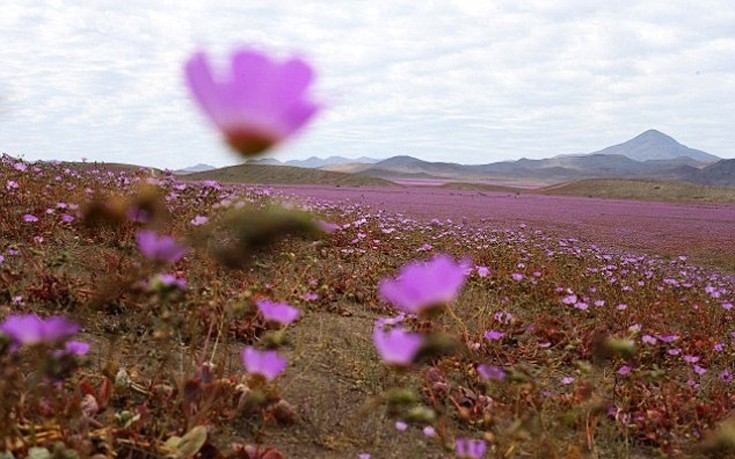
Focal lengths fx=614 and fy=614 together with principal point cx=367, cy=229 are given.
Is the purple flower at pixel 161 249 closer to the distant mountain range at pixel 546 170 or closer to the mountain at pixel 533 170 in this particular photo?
the distant mountain range at pixel 546 170

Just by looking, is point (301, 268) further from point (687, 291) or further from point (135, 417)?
point (687, 291)

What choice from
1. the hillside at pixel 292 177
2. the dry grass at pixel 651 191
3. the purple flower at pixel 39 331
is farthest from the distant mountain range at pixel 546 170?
the purple flower at pixel 39 331

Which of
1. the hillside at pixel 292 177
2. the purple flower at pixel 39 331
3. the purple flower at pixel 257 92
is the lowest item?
the purple flower at pixel 39 331

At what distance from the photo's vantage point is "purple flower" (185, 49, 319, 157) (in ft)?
2.21

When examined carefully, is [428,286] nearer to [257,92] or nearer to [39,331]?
[257,92]

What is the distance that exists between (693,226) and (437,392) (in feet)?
44.9

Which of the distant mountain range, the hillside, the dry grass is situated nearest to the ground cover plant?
the dry grass

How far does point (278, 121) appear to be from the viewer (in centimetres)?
69

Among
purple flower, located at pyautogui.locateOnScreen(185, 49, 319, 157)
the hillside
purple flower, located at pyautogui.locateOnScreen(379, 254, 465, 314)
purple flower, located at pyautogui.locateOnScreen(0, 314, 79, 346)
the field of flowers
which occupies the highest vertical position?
the hillside

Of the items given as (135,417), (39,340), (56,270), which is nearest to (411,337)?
(39,340)

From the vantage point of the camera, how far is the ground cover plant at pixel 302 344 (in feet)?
3.43

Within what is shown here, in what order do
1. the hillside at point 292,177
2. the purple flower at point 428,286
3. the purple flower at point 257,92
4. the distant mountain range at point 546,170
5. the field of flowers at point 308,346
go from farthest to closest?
the distant mountain range at point 546,170
the hillside at point 292,177
the field of flowers at point 308,346
the purple flower at point 428,286
the purple flower at point 257,92

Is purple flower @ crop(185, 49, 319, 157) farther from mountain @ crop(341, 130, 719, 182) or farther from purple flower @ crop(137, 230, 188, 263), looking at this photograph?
mountain @ crop(341, 130, 719, 182)

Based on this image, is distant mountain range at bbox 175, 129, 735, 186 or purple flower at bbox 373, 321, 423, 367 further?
distant mountain range at bbox 175, 129, 735, 186
